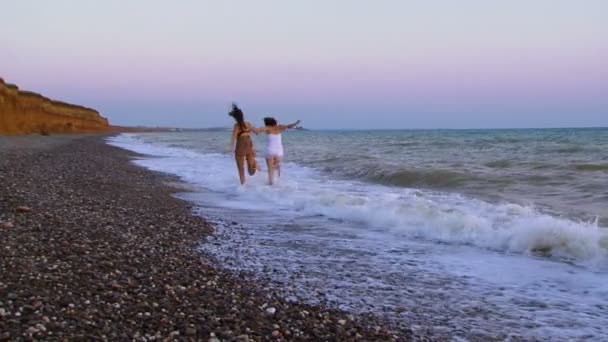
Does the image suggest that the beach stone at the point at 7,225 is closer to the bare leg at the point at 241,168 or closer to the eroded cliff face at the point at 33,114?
the bare leg at the point at 241,168

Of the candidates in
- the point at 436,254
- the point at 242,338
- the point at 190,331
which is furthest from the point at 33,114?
the point at 242,338

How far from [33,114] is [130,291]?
2106 inches

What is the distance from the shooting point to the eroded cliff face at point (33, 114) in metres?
42.0

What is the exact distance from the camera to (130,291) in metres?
4.23

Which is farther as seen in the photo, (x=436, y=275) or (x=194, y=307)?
(x=436, y=275)

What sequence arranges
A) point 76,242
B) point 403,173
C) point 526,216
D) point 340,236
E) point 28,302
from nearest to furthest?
point 28,302
point 76,242
point 340,236
point 526,216
point 403,173

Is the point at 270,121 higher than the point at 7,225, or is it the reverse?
the point at 270,121

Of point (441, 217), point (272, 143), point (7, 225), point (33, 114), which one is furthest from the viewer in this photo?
point (33, 114)

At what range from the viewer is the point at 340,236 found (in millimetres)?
7469

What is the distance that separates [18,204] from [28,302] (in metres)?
4.54

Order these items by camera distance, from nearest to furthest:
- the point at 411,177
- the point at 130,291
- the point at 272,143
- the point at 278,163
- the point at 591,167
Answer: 1. the point at 130,291
2. the point at 272,143
3. the point at 278,163
4. the point at 411,177
5. the point at 591,167

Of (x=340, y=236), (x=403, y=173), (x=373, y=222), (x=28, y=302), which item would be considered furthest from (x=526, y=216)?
(x=403, y=173)

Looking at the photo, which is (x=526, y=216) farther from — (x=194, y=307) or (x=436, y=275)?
(x=194, y=307)

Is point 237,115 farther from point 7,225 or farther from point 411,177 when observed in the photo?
point 7,225
